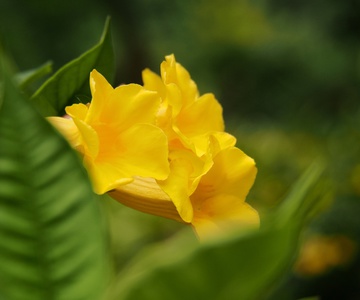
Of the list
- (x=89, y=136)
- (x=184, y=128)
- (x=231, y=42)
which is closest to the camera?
(x=89, y=136)

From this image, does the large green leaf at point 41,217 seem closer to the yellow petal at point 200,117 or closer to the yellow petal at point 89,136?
the yellow petal at point 89,136

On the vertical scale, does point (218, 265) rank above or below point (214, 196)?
above

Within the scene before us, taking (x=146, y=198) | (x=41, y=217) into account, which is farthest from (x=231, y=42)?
(x=41, y=217)

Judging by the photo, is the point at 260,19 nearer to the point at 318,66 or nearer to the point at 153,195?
the point at 318,66

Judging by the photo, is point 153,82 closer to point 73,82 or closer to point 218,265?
point 73,82

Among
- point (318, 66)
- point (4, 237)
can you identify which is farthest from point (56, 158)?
point (318, 66)

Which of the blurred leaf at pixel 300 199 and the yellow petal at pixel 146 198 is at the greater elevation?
the blurred leaf at pixel 300 199

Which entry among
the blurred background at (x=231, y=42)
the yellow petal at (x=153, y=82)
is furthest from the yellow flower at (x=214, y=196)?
the blurred background at (x=231, y=42)
